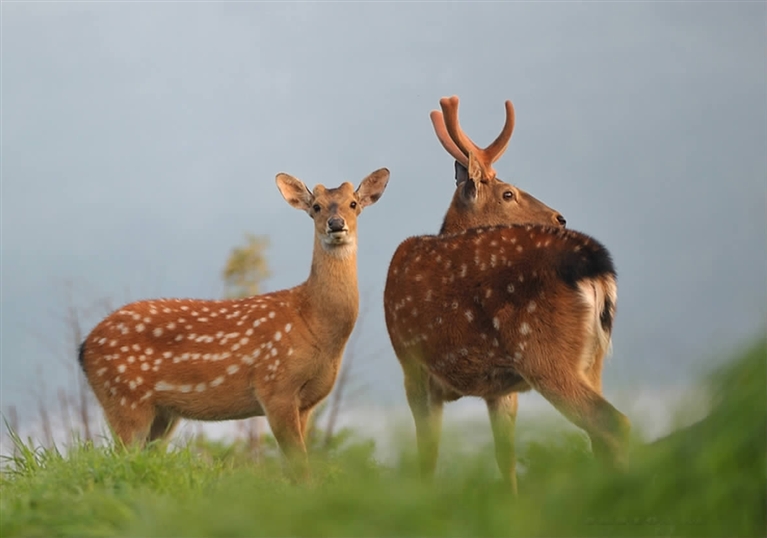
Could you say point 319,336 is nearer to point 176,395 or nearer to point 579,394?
point 176,395

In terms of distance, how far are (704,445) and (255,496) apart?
209cm

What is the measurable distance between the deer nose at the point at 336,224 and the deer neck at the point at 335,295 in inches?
13.3

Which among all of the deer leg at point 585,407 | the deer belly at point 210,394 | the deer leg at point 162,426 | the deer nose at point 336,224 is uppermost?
the deer nose at point 336,224

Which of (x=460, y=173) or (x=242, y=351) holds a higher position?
(x=460, y=173)

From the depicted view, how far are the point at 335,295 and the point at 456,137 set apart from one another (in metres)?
2.24

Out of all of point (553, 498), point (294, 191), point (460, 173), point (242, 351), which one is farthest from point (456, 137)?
point (553, 498)

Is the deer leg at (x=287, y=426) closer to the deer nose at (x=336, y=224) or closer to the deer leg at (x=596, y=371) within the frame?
the deer nose at (x=336, y=224)

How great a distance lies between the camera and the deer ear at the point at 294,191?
30.6 feet

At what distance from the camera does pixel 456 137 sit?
33.8 feet

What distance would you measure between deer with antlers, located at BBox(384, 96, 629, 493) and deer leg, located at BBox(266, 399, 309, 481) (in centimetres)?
122

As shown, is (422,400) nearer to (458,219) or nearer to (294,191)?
(458,219)

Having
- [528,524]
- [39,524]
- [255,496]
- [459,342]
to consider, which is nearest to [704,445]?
[528,524]

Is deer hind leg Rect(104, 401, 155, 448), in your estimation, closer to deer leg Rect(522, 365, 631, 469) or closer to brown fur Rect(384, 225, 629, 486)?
brown fur Rect(384, 225, 629, 486)

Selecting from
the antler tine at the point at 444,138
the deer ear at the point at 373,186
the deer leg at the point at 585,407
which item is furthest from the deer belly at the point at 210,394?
the deer leg at the point at 585,407
